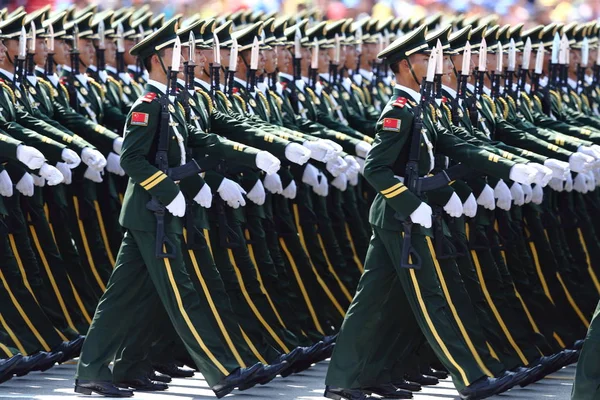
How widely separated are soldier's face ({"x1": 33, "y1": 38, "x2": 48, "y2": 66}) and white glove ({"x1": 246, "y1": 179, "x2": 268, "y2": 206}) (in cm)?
178

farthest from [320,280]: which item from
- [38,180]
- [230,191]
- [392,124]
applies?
[392,124]

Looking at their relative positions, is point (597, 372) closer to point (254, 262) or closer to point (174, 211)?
point (174, 211)

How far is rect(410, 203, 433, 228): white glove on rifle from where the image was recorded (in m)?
8.84

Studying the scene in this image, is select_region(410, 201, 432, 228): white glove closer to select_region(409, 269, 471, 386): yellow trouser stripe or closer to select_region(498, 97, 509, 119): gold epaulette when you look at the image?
select_region(409, 269, 471, 386): yellow trouser stripe

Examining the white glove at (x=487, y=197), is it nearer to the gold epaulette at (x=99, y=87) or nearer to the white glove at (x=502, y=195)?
the white glove at (x=502, y=195)

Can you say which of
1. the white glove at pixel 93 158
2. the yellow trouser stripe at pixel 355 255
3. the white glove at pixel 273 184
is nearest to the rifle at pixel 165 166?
the white glove at pixel 93 158

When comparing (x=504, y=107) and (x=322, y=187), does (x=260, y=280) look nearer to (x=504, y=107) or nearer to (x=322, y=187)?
(x=322, y=187)

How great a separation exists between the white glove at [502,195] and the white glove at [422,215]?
135cm

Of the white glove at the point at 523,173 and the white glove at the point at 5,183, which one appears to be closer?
the white glove at the point at 523,173

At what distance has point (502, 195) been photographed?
1014 cm

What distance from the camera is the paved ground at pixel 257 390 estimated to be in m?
9.52

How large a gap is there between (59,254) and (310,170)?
1.57m

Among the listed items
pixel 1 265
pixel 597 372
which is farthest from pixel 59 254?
pixel 597 372

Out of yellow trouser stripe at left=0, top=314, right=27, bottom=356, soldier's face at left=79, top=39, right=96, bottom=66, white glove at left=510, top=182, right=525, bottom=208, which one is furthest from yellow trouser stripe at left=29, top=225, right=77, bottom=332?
white glove at left=510, top=182, right=525, bottom=208
